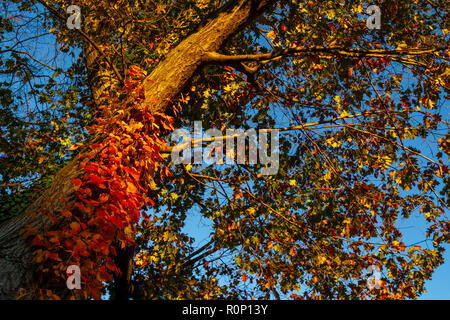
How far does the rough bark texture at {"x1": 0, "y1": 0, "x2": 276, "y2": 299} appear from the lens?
2408 millimetres

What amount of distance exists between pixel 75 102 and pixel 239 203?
421cm

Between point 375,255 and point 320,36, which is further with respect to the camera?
point 320,36

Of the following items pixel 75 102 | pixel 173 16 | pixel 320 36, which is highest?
pixel 173 16

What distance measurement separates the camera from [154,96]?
144 inches

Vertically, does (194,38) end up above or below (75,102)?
below

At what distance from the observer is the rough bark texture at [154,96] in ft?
7.90

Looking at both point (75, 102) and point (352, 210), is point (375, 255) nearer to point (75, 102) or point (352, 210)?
point (352, 210)

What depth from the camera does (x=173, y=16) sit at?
23.0 ft

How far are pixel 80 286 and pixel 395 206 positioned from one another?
5.27 metres

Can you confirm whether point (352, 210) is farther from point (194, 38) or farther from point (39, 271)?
point (39, 271)
